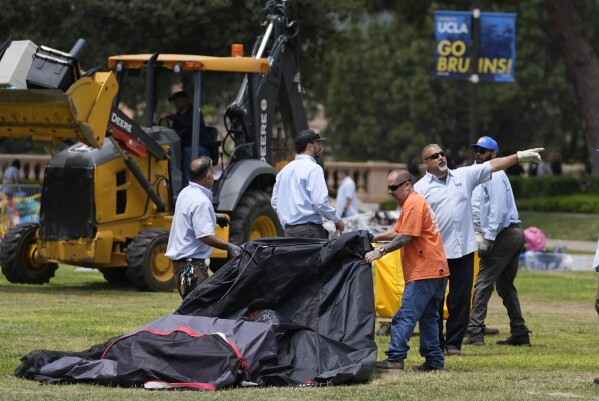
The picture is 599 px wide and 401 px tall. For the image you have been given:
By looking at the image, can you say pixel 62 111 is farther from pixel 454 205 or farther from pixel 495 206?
pixel 454 205

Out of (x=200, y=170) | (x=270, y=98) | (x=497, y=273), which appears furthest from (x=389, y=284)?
(x=270, y=98)

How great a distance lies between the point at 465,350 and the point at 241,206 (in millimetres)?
6322

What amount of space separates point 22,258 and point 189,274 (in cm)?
771

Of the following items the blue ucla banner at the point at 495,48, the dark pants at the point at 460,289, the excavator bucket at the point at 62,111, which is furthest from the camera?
the blue ucla banner at the point at 495,48

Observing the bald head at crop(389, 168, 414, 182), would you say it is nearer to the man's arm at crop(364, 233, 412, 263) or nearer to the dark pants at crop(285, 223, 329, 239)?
the man's arm at crop(364, 233, 412, 263)

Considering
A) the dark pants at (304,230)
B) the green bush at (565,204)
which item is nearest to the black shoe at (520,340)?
the dark pants at (304,230)

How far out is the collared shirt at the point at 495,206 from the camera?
13.6 metres

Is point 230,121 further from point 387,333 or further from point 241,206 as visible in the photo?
point 387,333

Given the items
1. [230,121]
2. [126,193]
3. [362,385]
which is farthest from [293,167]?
[230,121]

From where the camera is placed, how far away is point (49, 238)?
18.0 m

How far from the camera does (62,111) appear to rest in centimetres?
1597

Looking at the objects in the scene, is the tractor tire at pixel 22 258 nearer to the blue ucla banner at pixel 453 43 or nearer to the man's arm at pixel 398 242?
the man's arm at pixel 398 242

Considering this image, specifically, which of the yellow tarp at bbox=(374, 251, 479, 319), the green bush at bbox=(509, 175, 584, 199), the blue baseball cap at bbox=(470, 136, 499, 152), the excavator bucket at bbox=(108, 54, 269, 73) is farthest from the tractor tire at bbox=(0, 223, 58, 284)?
the green bush at bbox=(509, 175, 584, 199)

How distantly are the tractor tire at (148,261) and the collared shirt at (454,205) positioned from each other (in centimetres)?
643
